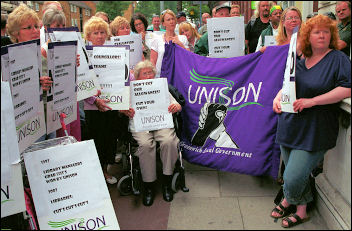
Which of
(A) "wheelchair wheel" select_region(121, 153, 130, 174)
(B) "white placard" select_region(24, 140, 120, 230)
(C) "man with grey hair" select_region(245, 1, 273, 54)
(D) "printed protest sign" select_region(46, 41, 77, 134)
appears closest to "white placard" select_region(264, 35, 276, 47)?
(C) "man with grey hair" select_region(245, 1, 273, 54)

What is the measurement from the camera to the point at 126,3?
55.0 meters

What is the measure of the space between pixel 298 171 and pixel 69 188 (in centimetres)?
197

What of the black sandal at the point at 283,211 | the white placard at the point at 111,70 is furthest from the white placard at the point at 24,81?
the black sandal at the point at 283,211

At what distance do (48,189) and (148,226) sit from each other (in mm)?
1021

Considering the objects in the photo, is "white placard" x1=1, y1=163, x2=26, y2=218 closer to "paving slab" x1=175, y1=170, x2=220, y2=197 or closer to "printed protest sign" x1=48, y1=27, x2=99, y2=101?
"printed protest sign" x1=48, y1=27, x2=99, y2=101

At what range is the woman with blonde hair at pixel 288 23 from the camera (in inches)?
150

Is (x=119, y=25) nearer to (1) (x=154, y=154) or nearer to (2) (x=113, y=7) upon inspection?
(1) (x=154, y=154)

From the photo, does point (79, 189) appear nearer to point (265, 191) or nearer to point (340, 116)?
point (265, 191)

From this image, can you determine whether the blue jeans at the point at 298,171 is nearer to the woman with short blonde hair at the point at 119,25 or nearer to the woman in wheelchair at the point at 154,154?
the woman in wheelchair at the point at 154,154

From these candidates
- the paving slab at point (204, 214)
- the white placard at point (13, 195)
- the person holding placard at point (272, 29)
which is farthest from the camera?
the person holding placard at point (272, 29)

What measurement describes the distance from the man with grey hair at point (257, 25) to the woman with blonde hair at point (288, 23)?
1520mm

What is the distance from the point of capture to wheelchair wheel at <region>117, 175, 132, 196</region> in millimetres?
3890

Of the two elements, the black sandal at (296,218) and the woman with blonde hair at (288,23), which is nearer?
the black sandal at (296,218)

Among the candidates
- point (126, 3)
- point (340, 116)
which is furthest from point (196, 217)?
point (126, 3)
